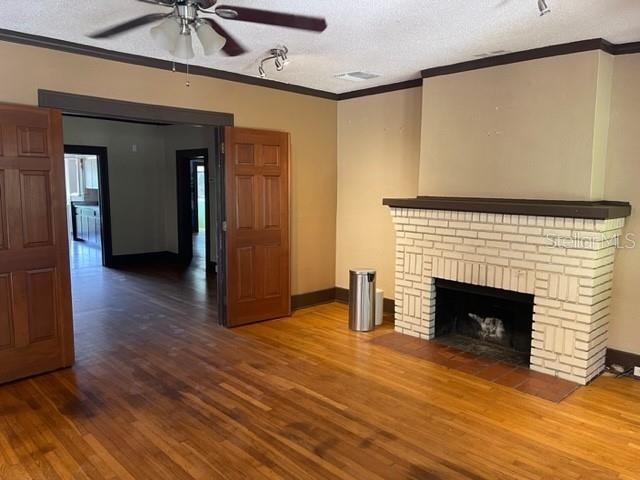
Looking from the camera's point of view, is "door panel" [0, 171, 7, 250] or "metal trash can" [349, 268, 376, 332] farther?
"metal trash can" [349, 268, 376, 332]

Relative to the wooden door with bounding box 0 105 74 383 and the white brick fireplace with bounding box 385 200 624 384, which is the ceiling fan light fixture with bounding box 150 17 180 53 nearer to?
the wooden door with bounding box 0 105 74 383

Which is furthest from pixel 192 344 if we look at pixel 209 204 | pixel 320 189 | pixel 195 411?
pixel 209 204

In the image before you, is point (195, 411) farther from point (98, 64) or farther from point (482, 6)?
point (482, 6)

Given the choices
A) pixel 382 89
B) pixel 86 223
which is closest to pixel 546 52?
pixel 382 89

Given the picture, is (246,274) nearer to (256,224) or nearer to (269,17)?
(256,224)

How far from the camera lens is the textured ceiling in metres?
2.87

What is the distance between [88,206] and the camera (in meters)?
10.6

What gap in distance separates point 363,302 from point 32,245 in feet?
9.61

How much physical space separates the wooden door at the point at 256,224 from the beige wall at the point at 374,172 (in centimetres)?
92

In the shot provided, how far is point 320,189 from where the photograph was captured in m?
5.77

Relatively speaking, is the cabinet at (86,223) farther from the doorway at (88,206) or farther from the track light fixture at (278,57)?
the track light fixture at (278,57)

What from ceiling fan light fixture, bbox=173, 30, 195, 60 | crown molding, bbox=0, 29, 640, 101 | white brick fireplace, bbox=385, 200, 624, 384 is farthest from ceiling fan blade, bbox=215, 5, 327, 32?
white brick fireplace, bbox=385, 200, 624, 384

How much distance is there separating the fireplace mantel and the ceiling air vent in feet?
4.31

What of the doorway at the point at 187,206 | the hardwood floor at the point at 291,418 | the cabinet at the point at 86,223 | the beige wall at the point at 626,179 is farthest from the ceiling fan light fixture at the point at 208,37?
the cabinet at the point at 86,223
